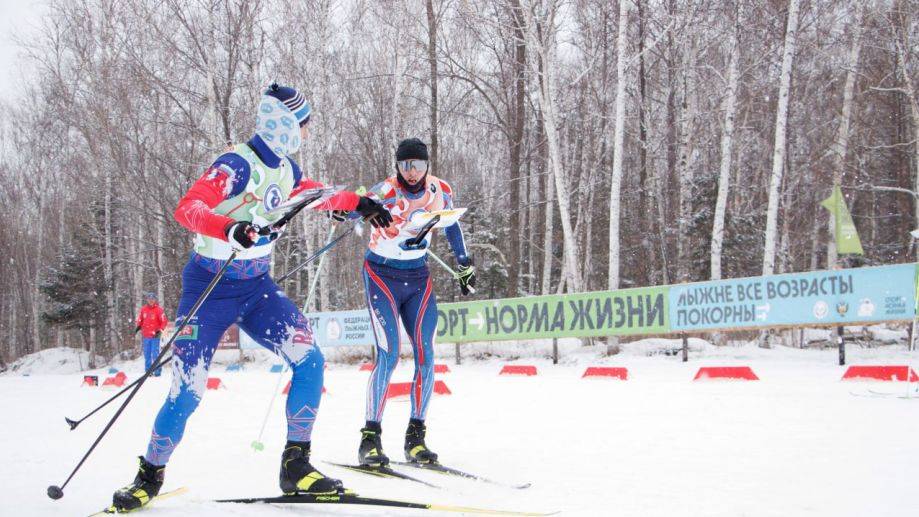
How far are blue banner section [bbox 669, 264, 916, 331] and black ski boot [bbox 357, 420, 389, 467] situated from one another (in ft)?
30.1

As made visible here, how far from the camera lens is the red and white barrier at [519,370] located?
42.3 feet

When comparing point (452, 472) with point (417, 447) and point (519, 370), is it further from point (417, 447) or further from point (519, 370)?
point (519, 370)

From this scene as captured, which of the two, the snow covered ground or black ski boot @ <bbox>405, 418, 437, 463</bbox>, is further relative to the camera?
black ski boot @ <bbox>405, 418, 437, 463</bbox>

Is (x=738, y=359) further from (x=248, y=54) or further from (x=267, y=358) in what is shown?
(x=248, y=54)

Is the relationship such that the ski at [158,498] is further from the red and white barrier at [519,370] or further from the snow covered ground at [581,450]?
the red and white barrier at [519,370]

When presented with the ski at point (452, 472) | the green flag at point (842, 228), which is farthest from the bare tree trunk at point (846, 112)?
the ski at point (452, 472)

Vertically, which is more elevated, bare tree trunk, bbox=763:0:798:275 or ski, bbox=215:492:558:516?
bare tree trunk, bbox=763:0:798:275

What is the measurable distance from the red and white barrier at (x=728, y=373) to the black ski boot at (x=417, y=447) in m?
6.39

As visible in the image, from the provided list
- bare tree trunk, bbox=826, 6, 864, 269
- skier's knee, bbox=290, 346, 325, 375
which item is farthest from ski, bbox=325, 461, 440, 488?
bare tree trunk, bbox=826, 6, 864, 269

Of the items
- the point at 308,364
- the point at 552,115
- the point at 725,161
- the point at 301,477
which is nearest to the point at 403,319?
the point at 308,364

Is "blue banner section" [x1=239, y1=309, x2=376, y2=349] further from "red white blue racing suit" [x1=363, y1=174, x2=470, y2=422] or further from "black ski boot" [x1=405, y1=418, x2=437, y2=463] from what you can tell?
"black ski boot" [x1=405, y1=418, x2=437, y2=463]

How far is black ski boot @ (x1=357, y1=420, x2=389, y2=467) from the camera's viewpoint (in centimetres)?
444

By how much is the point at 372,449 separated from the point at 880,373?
723cm

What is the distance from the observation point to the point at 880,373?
29.3ft
